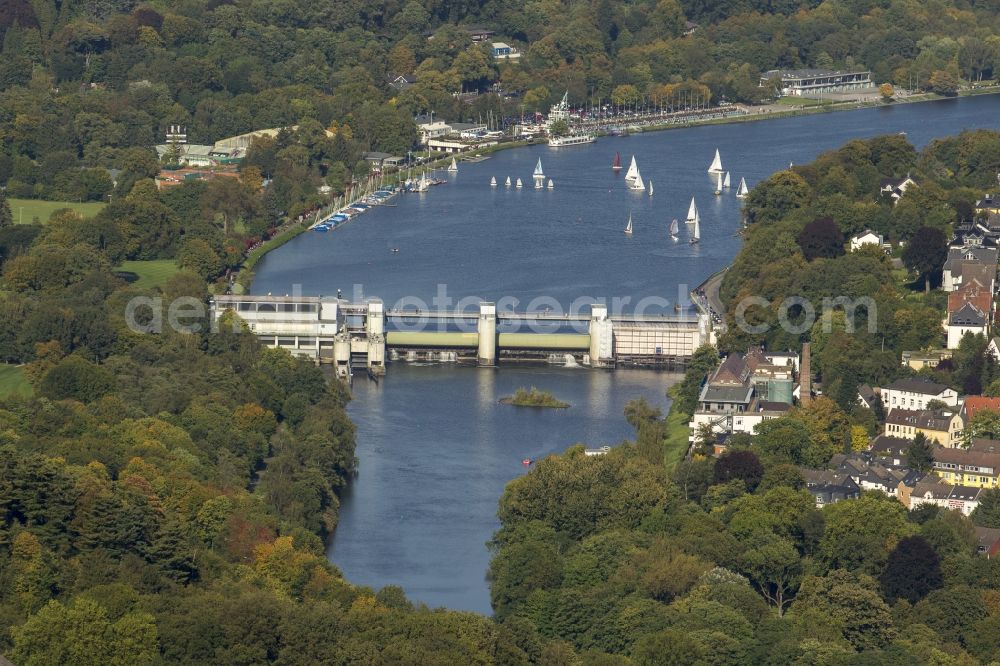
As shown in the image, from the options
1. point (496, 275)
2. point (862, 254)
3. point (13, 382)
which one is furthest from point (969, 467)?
point (496, 275)

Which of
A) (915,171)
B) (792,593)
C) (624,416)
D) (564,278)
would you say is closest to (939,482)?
(792,593)

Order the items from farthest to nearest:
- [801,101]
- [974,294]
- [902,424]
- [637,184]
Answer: [801,101]
[637,184]
[974,294]
[902,424]

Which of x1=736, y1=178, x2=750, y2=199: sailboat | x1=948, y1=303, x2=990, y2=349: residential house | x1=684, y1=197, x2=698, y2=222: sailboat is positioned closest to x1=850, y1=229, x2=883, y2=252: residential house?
x1=948, y1=303, x2=990, y2=349: residential house

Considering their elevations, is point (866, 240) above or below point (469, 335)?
above

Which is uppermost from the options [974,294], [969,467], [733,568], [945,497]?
[974,294]

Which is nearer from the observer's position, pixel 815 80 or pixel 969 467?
pixel 969 467

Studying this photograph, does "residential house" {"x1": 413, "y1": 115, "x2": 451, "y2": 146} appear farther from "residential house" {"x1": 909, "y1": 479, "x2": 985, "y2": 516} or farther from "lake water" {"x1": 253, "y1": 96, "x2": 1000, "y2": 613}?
"residential house" {"x1": 909, "y1": 479, "x2": 985, "y2": 516}

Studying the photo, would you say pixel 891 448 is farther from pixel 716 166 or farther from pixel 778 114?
pixel 778 114
